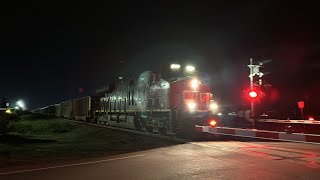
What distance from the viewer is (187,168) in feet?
31.9

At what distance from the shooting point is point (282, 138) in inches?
549

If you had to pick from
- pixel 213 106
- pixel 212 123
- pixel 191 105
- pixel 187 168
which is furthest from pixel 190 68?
pixel 187 168

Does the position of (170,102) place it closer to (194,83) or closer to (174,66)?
(194,83)

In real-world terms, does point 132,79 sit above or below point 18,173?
above

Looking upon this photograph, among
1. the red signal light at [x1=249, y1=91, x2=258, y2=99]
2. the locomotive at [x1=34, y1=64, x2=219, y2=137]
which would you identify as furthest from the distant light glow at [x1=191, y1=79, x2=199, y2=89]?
the red signal light at [x1=249, y1=91, x2=258, y2=99]

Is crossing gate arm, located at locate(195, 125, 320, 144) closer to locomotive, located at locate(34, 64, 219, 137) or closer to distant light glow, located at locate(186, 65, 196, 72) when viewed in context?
locomotive, located at locate(34, 64, 219, 137)

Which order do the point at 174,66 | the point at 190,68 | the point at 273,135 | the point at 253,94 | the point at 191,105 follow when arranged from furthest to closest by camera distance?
the point at 190,68
the point at 174,66
the point at 191,105
the point at 253,94
the point at 273,135

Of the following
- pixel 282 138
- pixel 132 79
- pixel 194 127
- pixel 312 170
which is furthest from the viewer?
pixel 132 79

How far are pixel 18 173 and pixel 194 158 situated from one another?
551 cm

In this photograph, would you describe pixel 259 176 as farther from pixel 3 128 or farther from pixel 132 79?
pixel 3 128

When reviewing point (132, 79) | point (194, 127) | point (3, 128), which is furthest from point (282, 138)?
point (3, 128)

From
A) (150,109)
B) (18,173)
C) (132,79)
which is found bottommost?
(18,173)

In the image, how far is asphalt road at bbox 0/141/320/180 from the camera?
8695 mm

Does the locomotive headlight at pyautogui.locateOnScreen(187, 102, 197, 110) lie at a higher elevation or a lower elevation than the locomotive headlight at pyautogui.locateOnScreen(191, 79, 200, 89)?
lower
